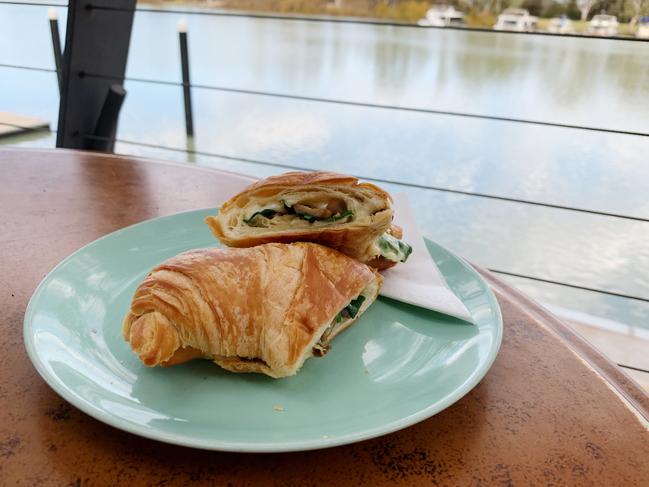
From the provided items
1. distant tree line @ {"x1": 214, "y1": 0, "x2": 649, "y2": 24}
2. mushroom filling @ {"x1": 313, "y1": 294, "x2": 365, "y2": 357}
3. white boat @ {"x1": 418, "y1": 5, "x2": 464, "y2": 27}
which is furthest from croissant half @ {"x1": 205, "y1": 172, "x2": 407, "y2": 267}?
white boat @ {"x1": 418, "y1": 5, "x2": 464, "y2": 27}

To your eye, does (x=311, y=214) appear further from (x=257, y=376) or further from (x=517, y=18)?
(x=517, y=18)

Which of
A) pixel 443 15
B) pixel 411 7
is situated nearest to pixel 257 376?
pixel 411 7

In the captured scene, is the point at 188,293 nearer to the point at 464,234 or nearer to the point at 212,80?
the point at 464,234

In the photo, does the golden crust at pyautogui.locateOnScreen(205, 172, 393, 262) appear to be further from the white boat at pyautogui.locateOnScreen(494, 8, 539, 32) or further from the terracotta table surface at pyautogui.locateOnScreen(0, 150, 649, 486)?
the white boat at pyautogui.locateOnScreen(494, 8, 539, 32)

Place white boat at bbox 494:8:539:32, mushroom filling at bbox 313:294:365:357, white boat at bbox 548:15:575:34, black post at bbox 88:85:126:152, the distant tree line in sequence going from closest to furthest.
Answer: mushroom filling at bbox 313:294:365:357 < black post at bbox 88:85:126:152 < the distant tree line < white boat at bbox 548:15:575:34 < white boat at bbox 494:8:539:32

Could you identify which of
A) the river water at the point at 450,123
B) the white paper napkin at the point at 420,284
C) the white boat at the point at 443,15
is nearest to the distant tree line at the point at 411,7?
the white boat at the point at 443,15
